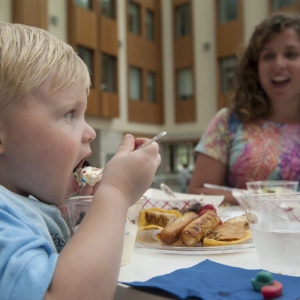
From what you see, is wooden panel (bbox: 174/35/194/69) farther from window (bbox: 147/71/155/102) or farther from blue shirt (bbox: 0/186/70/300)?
blue shirt (bbox: 0/186/70/300)

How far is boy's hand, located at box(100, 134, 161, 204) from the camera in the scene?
2.50 feet

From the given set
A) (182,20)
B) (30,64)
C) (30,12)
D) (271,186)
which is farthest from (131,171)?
(182,20)

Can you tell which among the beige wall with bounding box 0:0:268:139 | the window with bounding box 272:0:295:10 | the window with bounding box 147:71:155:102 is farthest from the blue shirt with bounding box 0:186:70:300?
the window with bounding box 147:71:155:102

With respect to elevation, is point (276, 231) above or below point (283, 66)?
below

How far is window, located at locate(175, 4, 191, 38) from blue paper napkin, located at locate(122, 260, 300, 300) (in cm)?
1463

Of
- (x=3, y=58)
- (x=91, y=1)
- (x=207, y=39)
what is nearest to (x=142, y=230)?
(x=3, y=58)

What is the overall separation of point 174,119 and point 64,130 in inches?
558

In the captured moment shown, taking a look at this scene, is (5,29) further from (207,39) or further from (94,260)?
(207,39)

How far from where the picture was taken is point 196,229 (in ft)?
3.18

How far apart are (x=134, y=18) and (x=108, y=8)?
4.61 ft

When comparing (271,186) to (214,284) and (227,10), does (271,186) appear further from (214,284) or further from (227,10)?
(227,10)

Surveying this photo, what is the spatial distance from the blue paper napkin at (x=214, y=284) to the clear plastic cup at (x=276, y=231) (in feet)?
0.23

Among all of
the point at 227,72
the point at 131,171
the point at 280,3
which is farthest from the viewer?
the point at 227,72

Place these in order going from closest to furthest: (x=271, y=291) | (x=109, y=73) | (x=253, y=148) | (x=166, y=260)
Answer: (x=271, y=291)
(x=166, y=260)
(x=253, y=148)
(x=109, y=73)
